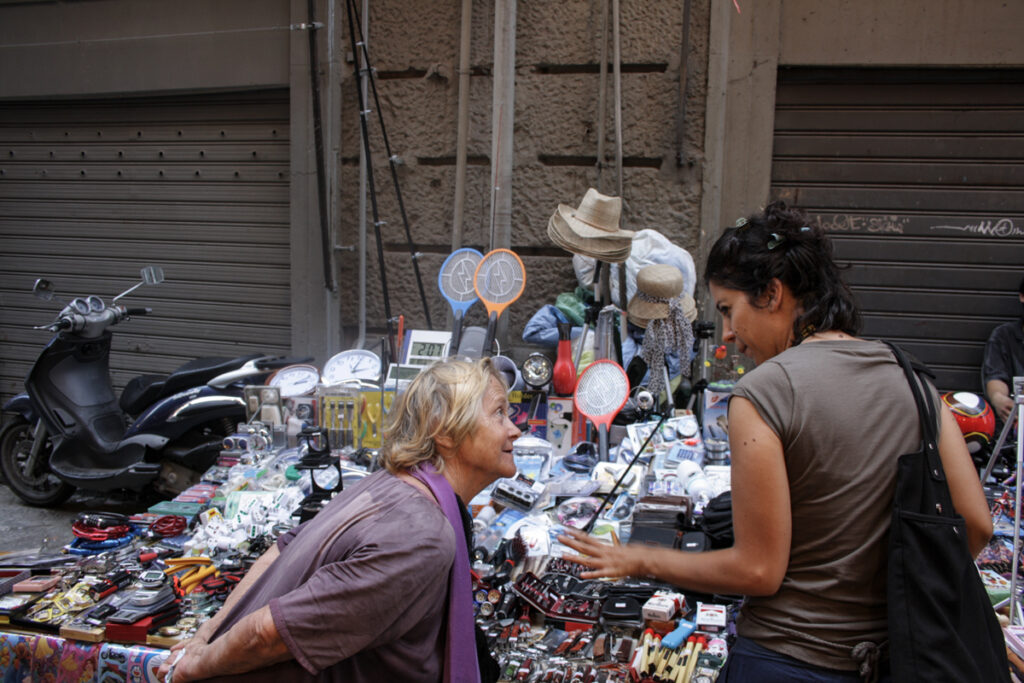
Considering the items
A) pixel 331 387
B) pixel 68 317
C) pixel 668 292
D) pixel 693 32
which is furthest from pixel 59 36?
pixel 668 292

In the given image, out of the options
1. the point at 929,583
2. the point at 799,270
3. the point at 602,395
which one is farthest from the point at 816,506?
the point at 602,395

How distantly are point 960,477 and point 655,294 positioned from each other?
10.8 feet

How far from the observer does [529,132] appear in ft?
18.7

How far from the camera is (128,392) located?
5402 mm

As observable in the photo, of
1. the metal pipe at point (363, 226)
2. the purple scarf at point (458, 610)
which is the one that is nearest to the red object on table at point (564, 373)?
the metal pipe at point (363, 226)

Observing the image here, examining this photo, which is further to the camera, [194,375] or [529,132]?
[529,132]

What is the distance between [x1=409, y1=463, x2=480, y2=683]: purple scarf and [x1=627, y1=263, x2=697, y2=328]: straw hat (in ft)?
10.6

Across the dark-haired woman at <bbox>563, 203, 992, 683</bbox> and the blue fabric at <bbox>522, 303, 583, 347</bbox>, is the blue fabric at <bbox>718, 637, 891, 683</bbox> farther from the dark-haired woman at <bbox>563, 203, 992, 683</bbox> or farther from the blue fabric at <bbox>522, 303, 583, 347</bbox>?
the blue fabric at <bbox>522, 303, 583, 347</bbox>

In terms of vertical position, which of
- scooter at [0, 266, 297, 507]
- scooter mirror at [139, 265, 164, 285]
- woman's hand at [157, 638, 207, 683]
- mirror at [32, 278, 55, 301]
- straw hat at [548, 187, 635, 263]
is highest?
straw hat at [548, 187, 635, 263]

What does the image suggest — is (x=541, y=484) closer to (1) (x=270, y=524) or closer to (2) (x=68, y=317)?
(1) (x=270, y=524)

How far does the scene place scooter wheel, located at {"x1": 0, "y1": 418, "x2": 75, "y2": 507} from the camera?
5.40 m

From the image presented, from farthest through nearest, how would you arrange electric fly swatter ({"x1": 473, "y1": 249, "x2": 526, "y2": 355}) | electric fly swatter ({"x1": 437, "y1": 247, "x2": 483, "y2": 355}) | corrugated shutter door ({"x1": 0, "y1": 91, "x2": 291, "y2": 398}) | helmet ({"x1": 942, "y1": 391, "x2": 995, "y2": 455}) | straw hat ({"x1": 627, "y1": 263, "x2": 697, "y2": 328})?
1. corrugated shutter door ({"x1": 0, "y1": 91, "x2": 291, "y2": 398})
2. electric fly swatter ({"x1": 437, "y1": 247, "x2": 483, "y2": 355})
3. electric fly swatter ({"x1": 473, "y1": 249, "x2": 526, "y2": 355})
4. straw hat ({"x1": 627, "y1": 263, "x2": 697, "y2": 328})
5. helmet ({"x1": 942, "y1": 391, "x2": 995, "y2": 455})

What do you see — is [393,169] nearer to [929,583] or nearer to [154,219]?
[154,219]

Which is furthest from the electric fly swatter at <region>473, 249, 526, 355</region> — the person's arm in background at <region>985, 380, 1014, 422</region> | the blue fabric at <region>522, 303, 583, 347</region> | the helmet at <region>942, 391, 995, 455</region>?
the person's arm in background at <region>985, 380, 1014, 422</region>
